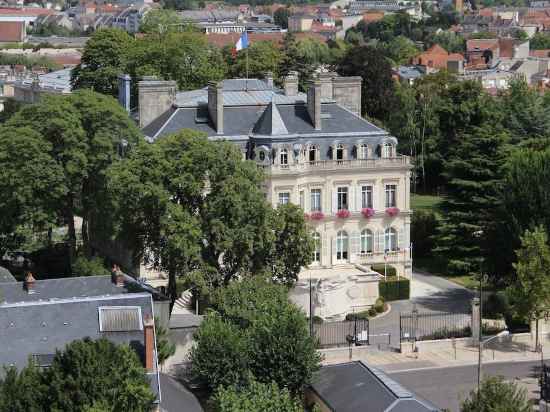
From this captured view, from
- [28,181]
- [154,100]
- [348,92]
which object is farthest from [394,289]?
[28,181]

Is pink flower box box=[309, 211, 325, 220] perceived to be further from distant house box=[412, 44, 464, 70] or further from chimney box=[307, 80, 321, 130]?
distant house box=[412, 44, 464, 70]

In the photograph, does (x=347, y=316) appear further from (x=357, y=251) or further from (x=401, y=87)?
(x=401, y=87)

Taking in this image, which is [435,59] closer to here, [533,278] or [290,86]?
[290,86]

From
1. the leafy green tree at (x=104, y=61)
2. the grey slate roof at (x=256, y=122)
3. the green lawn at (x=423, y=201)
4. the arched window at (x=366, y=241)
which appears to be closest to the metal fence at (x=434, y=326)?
the arched window at (x=366, y=241)

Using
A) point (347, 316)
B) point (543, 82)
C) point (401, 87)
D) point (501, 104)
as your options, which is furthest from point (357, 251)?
point (543, 82)

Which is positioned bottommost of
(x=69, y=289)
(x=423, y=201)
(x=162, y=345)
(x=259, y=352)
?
(x=423, y=201)

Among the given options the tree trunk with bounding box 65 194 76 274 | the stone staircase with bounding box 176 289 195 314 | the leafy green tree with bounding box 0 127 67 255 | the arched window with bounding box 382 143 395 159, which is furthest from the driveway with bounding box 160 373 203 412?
the arched window with bounding box 382 143 395 159
